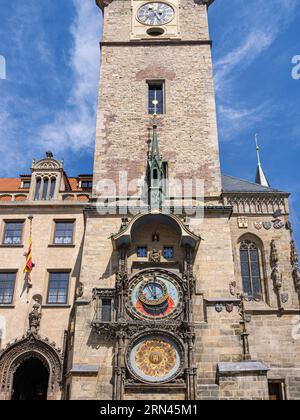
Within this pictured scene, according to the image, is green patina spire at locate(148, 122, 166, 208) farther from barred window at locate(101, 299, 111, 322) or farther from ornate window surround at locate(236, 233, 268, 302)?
barred window at locate(101, 299, 111, 322)

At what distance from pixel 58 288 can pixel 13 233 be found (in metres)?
3.60

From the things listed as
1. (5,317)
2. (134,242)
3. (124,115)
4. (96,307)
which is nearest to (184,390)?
(96,307)

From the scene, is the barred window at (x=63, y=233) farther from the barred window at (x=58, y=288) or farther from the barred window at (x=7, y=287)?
the barred window at (x=7, y=287)

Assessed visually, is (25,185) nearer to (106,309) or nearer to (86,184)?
(86,184)

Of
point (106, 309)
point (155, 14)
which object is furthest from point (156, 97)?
point (106, 309)

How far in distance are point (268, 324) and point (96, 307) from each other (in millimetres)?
6347

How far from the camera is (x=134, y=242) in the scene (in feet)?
60.4

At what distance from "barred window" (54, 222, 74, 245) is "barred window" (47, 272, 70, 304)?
5.17 ft

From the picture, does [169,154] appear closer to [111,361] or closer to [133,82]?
[133,82]

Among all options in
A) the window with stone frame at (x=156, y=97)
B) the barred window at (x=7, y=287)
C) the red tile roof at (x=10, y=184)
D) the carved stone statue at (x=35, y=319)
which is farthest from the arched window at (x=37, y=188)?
the window with stone frame at (x=156, y=97)

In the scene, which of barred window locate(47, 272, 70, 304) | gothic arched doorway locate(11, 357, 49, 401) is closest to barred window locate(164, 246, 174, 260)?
barred window locate(47, 272, 70, 304)

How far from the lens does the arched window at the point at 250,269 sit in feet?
62.8

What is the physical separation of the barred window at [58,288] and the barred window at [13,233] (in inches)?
96.0

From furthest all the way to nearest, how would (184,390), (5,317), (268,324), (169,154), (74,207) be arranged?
(74,207), (169,154), (5,317), (268,324), (184,390)
